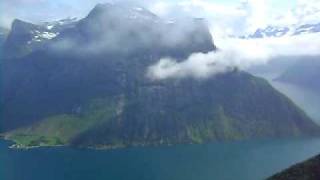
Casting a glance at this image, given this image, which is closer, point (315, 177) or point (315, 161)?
point (315, 177)
